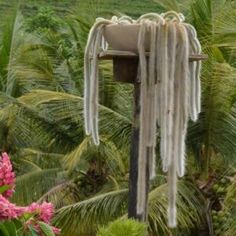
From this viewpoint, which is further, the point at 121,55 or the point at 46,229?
the point at 121,55

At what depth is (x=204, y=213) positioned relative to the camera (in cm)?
593

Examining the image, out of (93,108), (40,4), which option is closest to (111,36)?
(93,108)

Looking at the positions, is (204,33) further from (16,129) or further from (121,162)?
(16,129)

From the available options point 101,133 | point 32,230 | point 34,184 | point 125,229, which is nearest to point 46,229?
point 32,230

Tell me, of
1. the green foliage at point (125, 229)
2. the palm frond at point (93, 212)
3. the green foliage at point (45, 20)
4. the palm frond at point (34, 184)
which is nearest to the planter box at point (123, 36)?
the green foliage at point (125, 229)

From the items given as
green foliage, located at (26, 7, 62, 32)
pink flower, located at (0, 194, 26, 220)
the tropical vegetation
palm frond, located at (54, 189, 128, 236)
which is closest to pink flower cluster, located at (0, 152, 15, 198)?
Result: pink flower, located at (0, 194, 26, 220)

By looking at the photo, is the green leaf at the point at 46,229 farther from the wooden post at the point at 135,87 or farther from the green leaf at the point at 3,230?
the wooden post at the point at 135,87

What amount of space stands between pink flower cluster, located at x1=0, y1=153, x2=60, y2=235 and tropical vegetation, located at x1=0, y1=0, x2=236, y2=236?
2299 mm

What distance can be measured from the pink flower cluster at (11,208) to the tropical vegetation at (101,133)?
7.54ft

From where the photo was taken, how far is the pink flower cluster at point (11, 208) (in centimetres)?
259

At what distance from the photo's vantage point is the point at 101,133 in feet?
19.8

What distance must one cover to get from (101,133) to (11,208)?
3.45 m

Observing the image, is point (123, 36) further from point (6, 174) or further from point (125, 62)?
point (6, 174)

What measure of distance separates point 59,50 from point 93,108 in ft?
15.5
